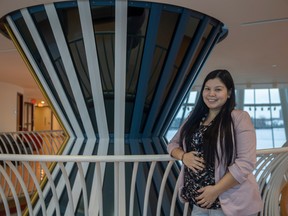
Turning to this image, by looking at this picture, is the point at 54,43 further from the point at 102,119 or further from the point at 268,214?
the point at 268,214

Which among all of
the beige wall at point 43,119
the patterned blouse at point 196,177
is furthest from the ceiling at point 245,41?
the beige wall at point 43,119

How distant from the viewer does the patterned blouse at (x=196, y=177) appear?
5.60 ft

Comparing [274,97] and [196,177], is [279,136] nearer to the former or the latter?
[274,97]

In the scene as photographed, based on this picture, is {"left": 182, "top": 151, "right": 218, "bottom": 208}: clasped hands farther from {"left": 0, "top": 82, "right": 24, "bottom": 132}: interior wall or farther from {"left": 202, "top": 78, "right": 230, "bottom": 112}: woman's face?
{"left": 0, "top": 82, "right": 24, "bottom": 132}: interior wall

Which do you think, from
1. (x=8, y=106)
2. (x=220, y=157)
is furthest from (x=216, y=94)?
(x=8, y=106)

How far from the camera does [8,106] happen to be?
1162cm

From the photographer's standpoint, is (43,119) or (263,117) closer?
(263,117)

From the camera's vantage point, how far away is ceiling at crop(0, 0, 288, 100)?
373 cm

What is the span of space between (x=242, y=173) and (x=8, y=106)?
1137 centimetres

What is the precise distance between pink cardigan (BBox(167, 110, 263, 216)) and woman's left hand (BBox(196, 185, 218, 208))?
51mm

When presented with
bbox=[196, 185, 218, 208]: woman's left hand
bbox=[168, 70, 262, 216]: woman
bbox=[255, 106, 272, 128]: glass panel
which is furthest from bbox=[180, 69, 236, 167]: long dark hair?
bbox=[255, 106, 272, 128]: glass panel

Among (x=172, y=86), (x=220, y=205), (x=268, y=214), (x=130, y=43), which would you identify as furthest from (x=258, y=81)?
(x=220, y=205)

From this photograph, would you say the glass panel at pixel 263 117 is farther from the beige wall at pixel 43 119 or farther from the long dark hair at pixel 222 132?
the beige wall at pixel 43 119

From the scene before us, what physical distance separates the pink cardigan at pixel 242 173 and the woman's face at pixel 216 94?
0.09 metres
